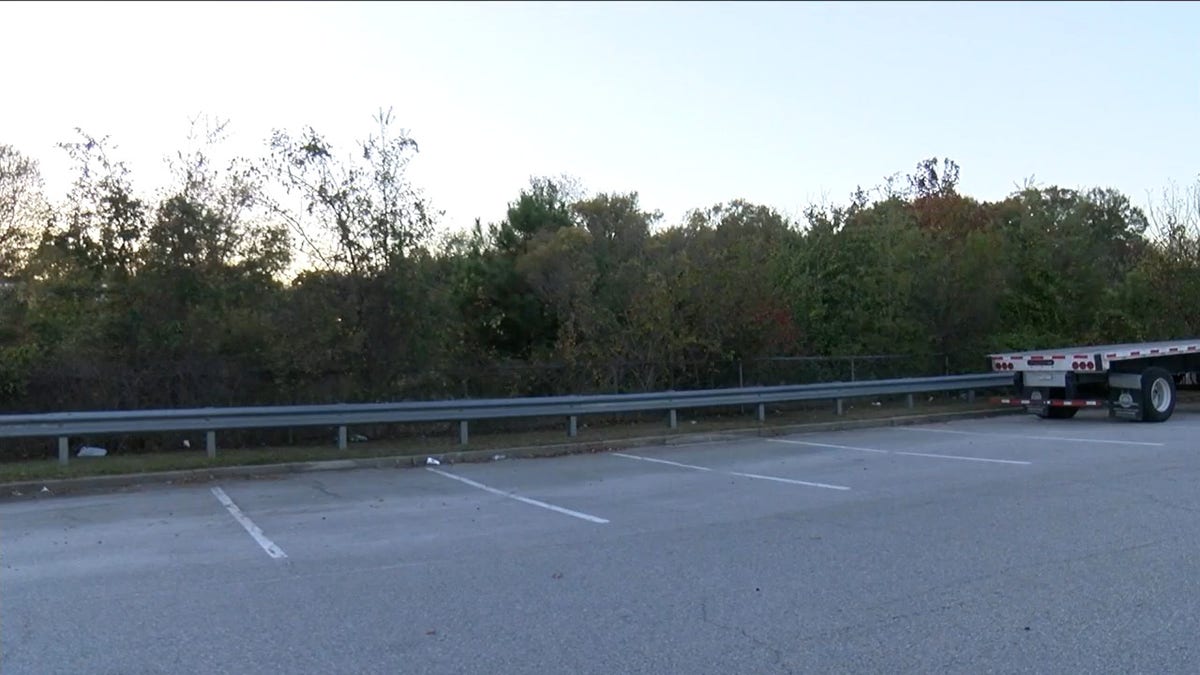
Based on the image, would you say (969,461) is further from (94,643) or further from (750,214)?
(750,214)

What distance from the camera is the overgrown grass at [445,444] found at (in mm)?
13891

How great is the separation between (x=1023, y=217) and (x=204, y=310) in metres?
20.5

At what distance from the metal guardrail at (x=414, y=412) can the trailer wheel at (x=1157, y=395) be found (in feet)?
12.9

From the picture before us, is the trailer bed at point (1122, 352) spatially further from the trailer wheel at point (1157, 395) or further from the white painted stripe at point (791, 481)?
the white painted stripe at point (791, 481)

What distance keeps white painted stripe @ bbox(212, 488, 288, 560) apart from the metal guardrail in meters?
2.25

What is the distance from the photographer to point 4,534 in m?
10.2

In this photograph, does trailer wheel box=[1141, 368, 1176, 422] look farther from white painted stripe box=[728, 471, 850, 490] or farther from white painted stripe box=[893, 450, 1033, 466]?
white painted stripe box=[728, 471, 850, 490]

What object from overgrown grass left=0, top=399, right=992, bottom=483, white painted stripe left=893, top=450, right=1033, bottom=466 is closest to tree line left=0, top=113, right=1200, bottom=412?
overgrown grass left=0, top=399, right=992, bottom=483

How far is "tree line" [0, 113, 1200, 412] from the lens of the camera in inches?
663

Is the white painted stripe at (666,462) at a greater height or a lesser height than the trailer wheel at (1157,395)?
lesser

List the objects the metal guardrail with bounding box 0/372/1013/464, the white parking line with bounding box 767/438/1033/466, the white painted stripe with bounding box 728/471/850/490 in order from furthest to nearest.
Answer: the metal guardrail with bounding box 0/372/1013/464 → the white parking line with bounding box 767/438/1033/466 → the white painted stripe with bounding box 728/471/850/490

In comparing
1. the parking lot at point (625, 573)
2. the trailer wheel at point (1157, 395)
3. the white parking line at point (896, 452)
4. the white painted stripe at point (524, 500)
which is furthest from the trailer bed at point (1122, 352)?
the white painted stripe at point (524, 500)

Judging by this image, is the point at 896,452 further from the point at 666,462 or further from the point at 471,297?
the point at 471,297

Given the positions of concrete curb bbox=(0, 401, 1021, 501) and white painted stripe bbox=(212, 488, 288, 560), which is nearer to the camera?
white painted stripe bbox=(212, 488, 288, 560)
